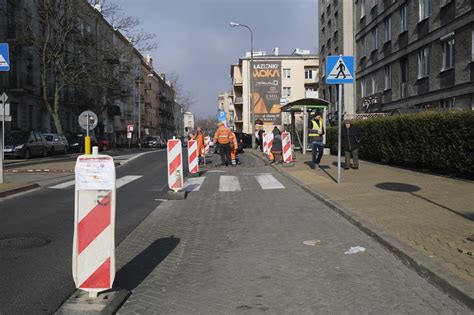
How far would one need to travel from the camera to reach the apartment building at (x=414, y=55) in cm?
1998

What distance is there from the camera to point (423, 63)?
24.3 metres

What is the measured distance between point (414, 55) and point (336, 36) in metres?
17.1

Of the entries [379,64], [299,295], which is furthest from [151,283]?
[379,64]

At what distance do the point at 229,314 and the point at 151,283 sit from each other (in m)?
1.25

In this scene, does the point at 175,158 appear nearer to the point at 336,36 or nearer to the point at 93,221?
the point at 93,221

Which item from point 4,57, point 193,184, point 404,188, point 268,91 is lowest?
point 193,184

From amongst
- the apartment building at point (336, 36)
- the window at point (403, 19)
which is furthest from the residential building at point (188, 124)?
the window at point (403, 19)

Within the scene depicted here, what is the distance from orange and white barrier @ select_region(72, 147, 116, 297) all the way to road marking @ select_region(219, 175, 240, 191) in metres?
8.58

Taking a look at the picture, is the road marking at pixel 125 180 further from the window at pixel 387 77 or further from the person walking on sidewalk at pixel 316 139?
the window at pixel 387 77

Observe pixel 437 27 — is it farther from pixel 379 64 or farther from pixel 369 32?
pixel 369 32

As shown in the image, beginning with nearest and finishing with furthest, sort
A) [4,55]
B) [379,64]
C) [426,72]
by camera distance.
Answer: [4,55] → [426,72] → [379,64]

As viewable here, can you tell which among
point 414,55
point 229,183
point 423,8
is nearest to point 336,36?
point 414,55

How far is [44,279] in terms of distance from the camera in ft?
16.9

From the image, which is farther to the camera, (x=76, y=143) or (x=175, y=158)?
(x=76, y=143)
